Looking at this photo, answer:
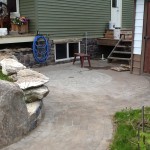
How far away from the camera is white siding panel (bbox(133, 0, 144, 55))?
24.0 feet

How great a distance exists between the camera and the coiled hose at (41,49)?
8.71 metres

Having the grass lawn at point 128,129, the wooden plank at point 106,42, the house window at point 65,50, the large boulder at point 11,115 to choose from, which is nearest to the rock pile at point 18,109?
the large boulder at point 11,115

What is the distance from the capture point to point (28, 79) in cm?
456

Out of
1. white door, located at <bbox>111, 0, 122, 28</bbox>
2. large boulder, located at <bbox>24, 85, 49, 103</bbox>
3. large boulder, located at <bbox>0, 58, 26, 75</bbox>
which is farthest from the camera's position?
white door, located at <bbox>111, 0, 122, 28</bbox>

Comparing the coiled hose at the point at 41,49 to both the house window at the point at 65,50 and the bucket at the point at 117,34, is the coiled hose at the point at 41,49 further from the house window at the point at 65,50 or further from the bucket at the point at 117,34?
the bucket at the point at 117,34

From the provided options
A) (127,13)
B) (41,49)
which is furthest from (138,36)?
(127,13)

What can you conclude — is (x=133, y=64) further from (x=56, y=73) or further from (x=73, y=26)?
(x=73, y=26)

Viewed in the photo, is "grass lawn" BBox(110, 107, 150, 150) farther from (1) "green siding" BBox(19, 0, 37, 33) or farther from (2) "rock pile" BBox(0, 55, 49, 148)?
(1) "green siding" BBox(19, 0, 37, 33)

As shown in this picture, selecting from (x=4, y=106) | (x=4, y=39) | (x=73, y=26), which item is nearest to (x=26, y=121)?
(x=4, y=106)

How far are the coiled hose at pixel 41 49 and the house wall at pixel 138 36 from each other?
113 inches

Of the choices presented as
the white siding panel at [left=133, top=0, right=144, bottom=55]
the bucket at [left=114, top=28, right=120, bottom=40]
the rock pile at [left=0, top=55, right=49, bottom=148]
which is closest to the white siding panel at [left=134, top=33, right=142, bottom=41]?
the white siding panel at [left=133, top=0, right=144, bottom=55]

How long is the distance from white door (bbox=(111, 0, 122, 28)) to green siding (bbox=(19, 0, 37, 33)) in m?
4.04

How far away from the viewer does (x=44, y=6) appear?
8.77m

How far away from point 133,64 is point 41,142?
4.88 metres
